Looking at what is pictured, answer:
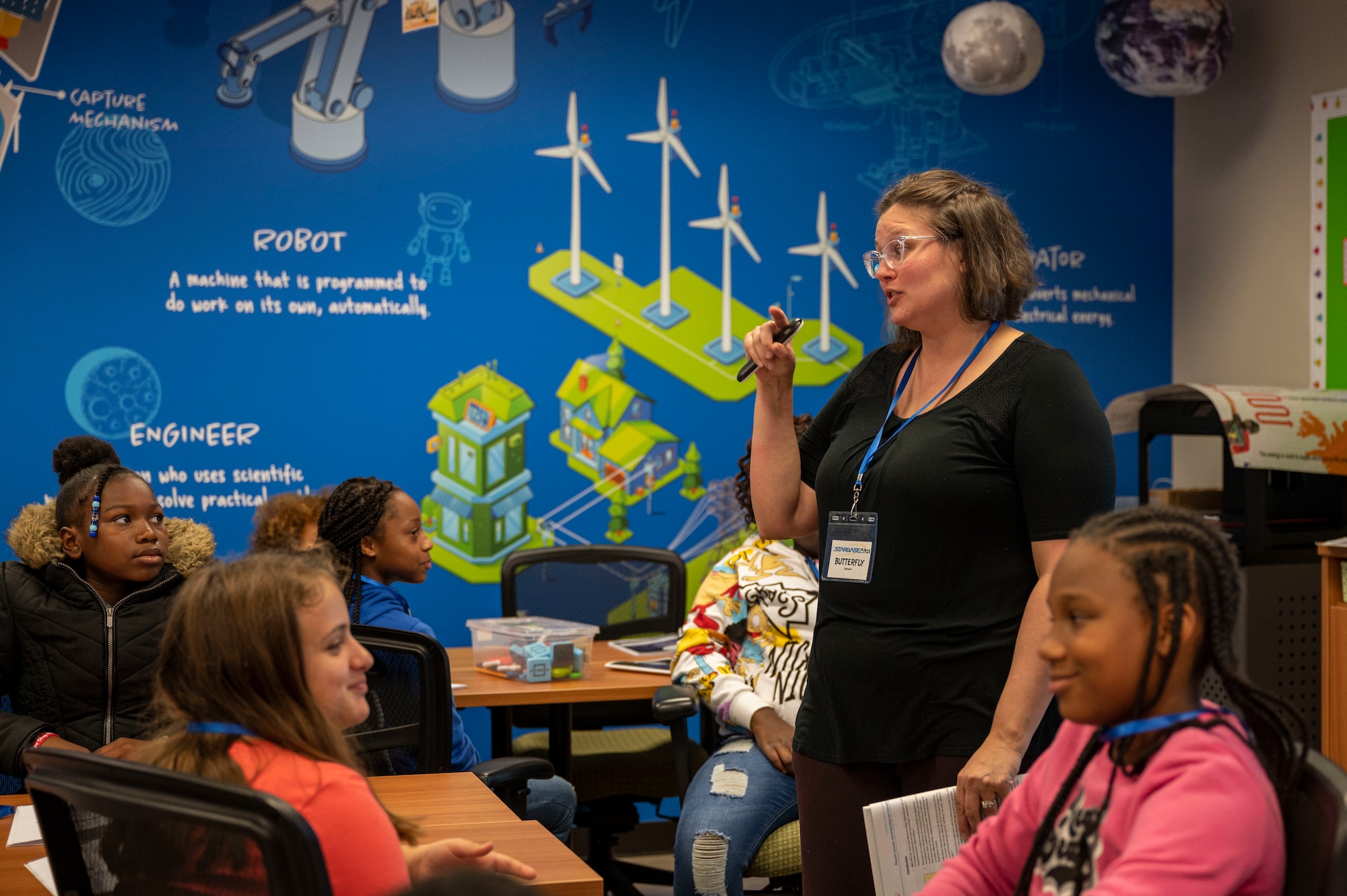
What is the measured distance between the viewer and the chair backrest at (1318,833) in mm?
1018

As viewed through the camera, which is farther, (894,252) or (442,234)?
(442,234)

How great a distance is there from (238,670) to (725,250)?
11.6ft

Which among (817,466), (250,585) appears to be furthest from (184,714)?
(817,466)

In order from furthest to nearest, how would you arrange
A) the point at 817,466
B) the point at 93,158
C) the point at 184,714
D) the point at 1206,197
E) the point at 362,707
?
the point at 1206,197, the point at 93,158, the point at 817,466, the point at 362,707, the point at 184,714

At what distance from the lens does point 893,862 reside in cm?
156

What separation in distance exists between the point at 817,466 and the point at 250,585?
3.08 ft

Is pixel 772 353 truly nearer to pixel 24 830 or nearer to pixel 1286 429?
pixel 24 830

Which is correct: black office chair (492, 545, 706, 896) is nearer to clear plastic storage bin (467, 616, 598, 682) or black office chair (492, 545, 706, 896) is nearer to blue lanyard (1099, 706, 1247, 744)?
clear plastic storage bin (467, 616, 598, 682)

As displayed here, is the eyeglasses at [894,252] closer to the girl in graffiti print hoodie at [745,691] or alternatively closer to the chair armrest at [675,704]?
the girl in graffiti print hoodie at [745,691]

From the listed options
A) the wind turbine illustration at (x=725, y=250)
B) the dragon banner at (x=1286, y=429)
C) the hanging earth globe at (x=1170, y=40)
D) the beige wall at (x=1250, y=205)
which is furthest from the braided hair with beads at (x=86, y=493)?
the beige wall at (x=1250, y=205)

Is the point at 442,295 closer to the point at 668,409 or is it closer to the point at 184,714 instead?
the point at 668,409

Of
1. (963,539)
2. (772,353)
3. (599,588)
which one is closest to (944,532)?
(963,539)

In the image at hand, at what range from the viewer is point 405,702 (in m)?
2.41

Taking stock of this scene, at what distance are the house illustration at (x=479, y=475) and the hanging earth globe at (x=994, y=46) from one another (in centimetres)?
192
